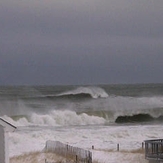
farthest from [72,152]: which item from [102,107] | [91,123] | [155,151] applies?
[102,107]

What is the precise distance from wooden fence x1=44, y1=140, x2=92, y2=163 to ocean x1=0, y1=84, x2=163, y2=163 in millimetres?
1088

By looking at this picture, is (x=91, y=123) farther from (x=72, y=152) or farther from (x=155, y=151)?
(x=155, y=151)

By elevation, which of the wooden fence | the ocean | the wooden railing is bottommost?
the wooden railing

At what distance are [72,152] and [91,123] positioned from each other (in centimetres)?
3620

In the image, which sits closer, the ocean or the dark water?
the ocean

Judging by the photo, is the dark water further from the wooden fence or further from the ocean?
the wooden fence

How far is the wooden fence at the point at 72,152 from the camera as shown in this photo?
27.7 metres

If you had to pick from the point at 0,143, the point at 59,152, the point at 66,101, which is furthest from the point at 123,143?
the point at 66,101

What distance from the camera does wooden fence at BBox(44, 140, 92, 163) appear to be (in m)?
27.7

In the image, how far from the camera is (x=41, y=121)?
66.0m

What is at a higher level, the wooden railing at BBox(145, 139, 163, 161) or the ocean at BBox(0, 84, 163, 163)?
the ocean at BBox(0, 84, 163, 163)

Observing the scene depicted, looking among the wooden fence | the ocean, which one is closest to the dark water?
the ocean

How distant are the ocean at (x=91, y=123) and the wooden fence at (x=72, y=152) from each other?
1088 millimetres

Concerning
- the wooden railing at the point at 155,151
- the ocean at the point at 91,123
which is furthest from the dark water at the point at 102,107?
the wooden railing at the point at 155,151
